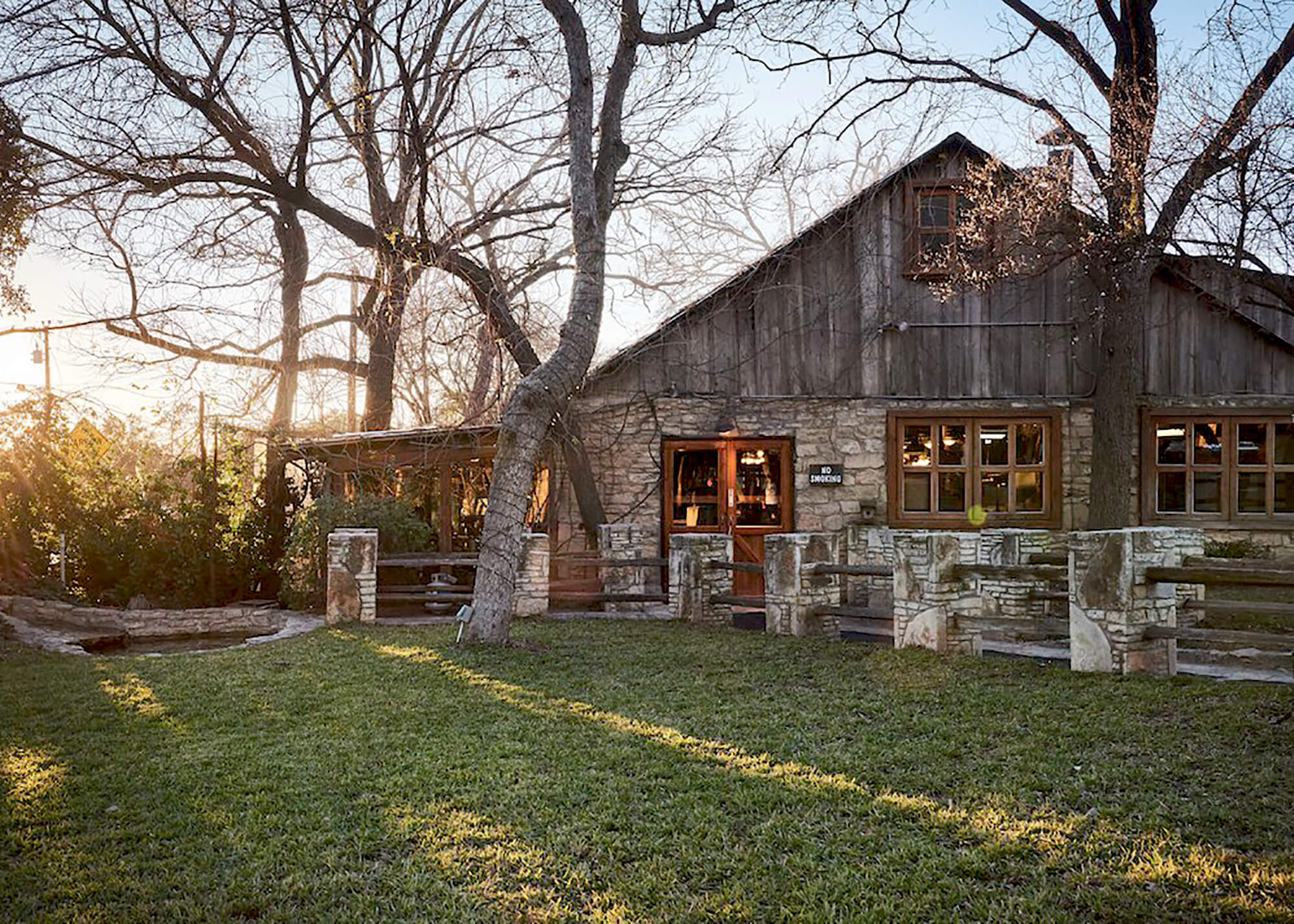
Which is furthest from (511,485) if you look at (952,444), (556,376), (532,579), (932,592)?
(952,444)

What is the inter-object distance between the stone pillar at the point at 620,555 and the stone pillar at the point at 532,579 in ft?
2.73

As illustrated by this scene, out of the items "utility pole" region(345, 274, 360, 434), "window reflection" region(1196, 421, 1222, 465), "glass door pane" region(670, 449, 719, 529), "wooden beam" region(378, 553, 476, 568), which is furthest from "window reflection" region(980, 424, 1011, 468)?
"utility pole" region(345, 274, 360, 434)

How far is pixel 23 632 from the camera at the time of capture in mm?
10430

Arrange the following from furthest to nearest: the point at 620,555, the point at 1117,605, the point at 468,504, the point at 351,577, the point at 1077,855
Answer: the point at 468,504
the point at 620,555
the point at 351,577
the point at 1117,605
the point at 1077,855

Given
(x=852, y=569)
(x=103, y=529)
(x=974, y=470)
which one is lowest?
(x=852, y=569)

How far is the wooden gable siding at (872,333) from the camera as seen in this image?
44.8 ft

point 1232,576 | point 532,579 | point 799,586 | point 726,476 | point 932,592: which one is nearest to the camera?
point 1232,576

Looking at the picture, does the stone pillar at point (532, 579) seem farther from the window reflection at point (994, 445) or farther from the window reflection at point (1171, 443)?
the window reflection at point (1171, 443)

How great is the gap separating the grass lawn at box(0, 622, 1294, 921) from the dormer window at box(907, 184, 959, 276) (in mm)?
7232

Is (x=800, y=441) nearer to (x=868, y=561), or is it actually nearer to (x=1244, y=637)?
(x=868, y=561)

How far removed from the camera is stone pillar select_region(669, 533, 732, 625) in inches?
451

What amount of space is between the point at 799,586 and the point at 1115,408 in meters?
5.39

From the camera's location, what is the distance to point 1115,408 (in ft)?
41.8

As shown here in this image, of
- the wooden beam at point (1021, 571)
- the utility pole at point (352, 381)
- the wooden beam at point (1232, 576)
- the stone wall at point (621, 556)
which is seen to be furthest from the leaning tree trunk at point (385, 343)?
the wooden beam at point (1232, 576)
